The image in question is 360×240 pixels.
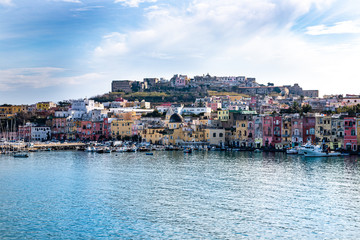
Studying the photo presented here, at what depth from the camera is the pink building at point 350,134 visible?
62281mm

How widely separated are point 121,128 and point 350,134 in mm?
43854

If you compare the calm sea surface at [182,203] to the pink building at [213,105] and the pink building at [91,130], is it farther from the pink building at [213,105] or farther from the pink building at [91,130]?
the pink building at [213,105]

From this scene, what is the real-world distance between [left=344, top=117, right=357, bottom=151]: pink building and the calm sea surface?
18.2 m

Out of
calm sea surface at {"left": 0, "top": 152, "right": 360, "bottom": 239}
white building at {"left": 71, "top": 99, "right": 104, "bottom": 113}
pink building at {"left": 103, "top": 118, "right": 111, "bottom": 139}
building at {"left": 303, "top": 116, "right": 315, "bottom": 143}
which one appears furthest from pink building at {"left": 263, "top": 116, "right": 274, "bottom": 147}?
white building at {"left": 71, "top": 99, "right": 104, "bottom": 113}

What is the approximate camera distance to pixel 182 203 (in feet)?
91.7

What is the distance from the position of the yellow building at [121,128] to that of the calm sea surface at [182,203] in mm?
42169

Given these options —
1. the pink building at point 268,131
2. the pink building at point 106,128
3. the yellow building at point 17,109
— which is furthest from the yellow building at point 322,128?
the yellow building at point 17,109

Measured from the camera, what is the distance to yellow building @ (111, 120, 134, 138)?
288ft

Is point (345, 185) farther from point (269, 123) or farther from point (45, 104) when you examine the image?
point (45, 104)

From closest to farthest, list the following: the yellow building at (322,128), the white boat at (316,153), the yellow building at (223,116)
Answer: the white boat at (316,153) → the yellow building at (322,128) → the yellow building at (223,116)

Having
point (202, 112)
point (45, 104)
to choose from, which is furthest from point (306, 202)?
point (45, 104)

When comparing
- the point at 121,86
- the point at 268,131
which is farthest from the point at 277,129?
the point at 121,86

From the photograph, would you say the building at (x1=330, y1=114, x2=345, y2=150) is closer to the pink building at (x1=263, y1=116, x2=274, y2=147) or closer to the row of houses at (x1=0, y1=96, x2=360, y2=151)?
the row of houses at (x1=0, y1=96, x2=360, y2=151)

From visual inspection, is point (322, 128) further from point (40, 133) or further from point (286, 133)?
point (40, 133)
